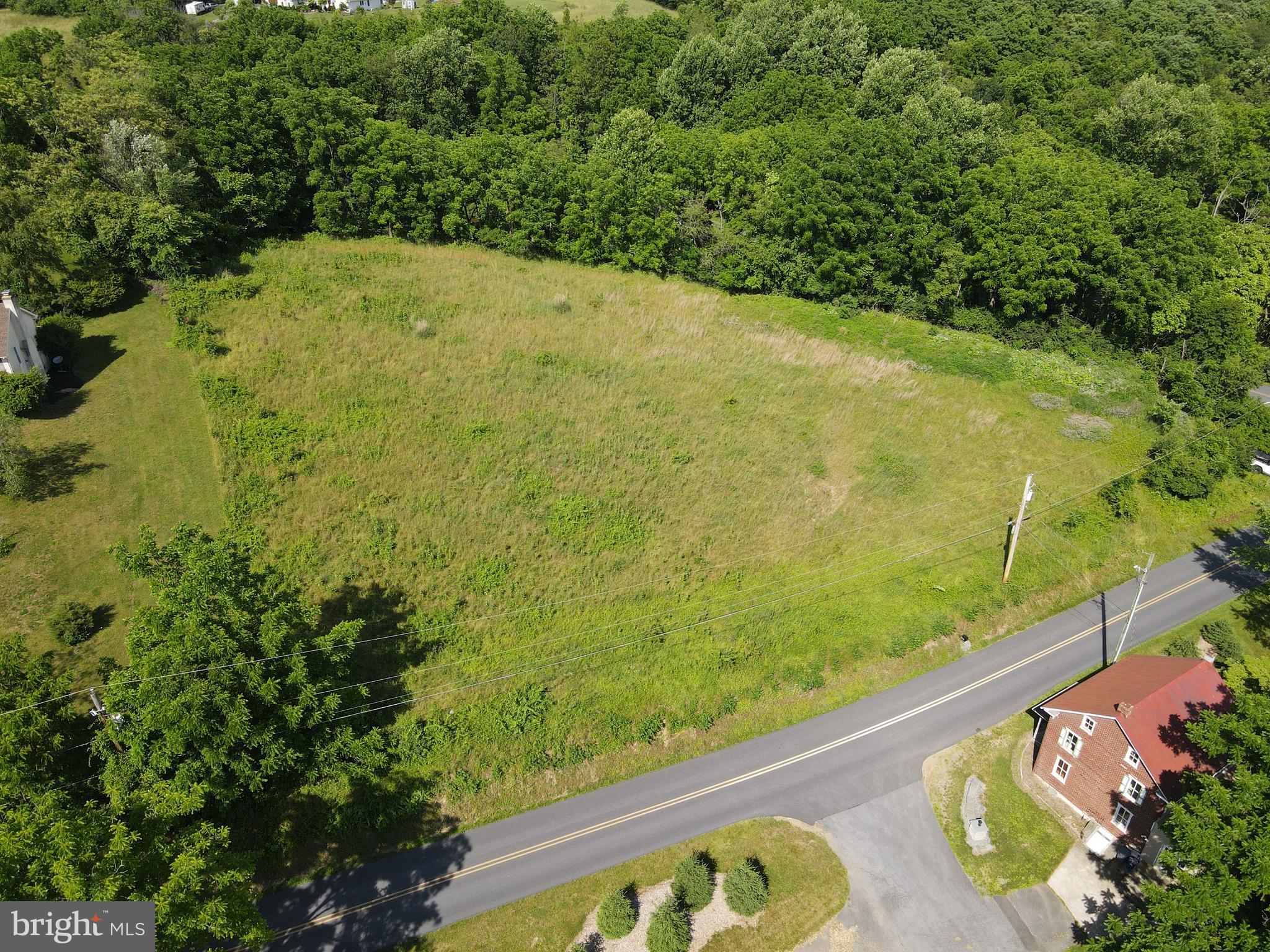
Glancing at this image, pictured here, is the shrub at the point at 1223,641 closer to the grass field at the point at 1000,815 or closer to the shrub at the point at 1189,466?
the shrub at the point at 1189,466

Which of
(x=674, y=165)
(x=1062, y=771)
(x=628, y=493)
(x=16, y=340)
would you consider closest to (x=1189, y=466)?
(x=1062, y=771)

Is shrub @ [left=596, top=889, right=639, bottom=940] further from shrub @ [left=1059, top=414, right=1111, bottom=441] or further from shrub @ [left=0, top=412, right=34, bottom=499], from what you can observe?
shrub @ [left=1059, top=414, right=1111, bottom=441]

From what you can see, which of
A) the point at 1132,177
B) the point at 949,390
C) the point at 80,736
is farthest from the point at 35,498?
the point at 1132,177

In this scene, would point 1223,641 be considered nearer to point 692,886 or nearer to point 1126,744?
point 1126,744

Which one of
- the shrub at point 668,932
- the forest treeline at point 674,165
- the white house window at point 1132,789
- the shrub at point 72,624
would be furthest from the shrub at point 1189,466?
the shrub at point 72,624

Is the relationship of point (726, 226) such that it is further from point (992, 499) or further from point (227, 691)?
point (227, 691)

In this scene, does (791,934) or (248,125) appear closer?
(791,934)

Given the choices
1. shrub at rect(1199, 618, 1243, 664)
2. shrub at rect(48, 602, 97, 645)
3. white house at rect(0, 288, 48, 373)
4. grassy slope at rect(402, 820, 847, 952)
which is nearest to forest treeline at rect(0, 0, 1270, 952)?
shrub at rect(48, 602, 97, 645)
